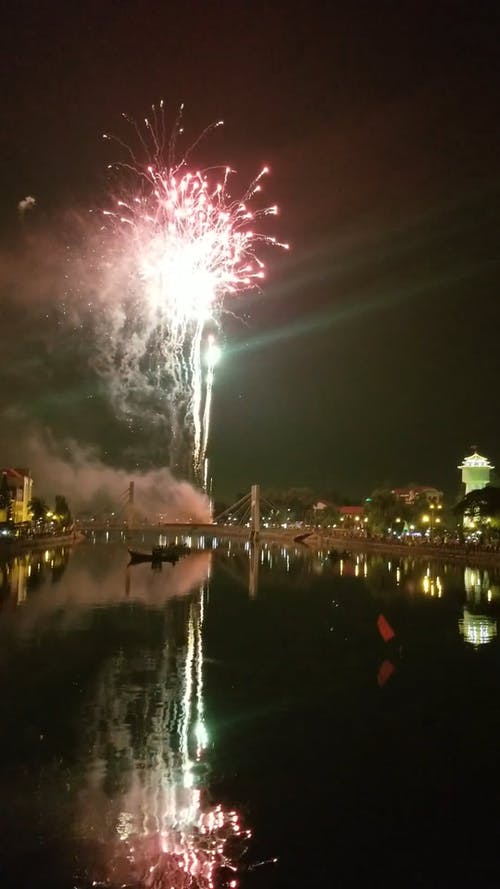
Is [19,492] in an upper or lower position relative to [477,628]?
upper

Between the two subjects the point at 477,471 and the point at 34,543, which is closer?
the point at 34,543

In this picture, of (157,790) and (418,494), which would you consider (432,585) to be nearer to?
(157,790)

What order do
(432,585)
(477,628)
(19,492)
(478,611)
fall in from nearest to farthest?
1. (477,628)
2. (478,611)
3. (432,585)
4. (19,492)

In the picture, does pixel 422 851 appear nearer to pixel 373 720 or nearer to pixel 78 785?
pixel 78 785

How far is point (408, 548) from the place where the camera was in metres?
54.8

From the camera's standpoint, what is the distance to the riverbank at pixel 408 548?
140ft

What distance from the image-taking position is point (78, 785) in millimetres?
7707

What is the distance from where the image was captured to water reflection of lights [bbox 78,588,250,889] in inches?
238

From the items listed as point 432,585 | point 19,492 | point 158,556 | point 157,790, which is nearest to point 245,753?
point 157,790

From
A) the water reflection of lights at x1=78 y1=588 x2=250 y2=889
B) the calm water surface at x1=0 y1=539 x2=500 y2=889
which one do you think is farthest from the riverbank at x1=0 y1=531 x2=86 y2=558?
the water reflection of lights at x1=78 y1=588 x2=250 y2=889

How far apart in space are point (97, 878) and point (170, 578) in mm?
29002

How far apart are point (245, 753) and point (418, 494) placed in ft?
276

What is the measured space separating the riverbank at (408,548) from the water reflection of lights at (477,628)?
65.7 ft

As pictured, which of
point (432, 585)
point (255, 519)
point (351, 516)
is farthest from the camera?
point (351, 516)
